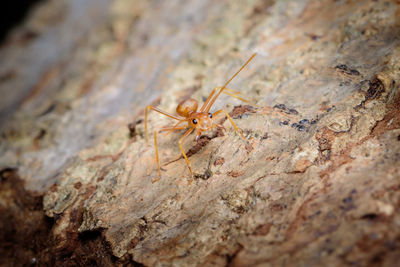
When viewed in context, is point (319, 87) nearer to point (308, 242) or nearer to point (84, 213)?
point (308, 242)

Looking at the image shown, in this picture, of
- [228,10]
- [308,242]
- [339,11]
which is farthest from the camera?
[228,10]

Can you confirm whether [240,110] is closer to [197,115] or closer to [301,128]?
[197,115]

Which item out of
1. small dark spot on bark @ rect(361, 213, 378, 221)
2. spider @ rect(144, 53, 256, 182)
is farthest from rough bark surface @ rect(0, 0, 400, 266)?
spider @ rect(144, 53, 256, 182)

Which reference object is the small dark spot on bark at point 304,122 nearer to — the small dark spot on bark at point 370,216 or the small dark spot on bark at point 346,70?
the small dark spot on bark at point 346,70

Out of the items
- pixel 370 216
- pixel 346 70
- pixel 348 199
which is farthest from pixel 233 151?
pixel 346 70

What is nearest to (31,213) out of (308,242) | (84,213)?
(84,213)

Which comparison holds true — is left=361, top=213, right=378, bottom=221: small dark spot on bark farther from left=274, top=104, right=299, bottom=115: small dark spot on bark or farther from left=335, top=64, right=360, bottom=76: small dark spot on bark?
left=335, top=64, right=360, bottom=76: small dark spot on bark

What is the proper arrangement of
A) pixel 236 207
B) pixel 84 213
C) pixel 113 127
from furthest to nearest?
pixel 113 127 < pixel 84 213 < pixel 236 207

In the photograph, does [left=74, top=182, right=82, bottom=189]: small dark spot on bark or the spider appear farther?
[left=74, top=182, right=82, bottom=189]: small dark spot on bark
